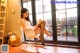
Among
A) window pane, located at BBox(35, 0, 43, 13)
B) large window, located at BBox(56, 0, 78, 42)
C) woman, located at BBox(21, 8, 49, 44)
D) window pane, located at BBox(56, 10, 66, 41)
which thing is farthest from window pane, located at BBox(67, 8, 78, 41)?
window pane, located at BBox(35, 0, 43, 13)

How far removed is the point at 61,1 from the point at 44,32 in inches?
46.8

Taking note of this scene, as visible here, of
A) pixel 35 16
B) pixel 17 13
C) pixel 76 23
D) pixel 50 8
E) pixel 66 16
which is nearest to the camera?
pixel 76 23

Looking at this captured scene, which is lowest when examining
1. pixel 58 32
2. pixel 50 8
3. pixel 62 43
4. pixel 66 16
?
pixel 62 43

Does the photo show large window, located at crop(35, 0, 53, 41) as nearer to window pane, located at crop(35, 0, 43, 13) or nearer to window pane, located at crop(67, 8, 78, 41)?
window pane, located at crop(35, 0, 43, 13)

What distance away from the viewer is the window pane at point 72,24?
3.93 metres

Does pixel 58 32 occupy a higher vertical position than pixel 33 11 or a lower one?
lower

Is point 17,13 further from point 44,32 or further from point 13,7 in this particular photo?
point 44,32

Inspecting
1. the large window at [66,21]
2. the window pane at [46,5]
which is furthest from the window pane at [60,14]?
the window pane at [46,5]

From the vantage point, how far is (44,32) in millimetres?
3580

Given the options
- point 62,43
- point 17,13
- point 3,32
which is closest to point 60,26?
point 62,43

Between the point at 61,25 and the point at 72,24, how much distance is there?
35 cm

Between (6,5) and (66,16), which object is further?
(6,5)

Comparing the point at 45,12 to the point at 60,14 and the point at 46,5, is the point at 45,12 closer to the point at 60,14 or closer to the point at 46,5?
the point at 46,5

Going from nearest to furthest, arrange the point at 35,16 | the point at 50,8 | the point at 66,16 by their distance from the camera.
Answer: the point at 66,16 < the point at 50,8 < the point at 35,16
